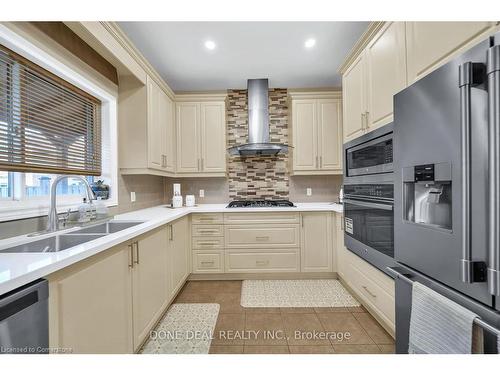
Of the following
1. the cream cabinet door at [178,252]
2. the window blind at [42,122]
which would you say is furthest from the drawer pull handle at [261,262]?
the window blind at [42,122]

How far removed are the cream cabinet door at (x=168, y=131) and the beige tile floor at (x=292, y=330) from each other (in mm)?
1578

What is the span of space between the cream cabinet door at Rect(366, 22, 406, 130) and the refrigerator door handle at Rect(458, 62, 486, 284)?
68cm

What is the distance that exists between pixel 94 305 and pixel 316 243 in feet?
7.34

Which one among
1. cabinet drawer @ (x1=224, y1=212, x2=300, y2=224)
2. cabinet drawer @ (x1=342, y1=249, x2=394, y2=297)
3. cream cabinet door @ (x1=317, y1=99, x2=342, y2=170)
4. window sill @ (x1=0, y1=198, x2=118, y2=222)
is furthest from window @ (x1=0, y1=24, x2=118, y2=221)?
cream cabinet door @ (x1=317, y1=99, x2=342, y2=170)

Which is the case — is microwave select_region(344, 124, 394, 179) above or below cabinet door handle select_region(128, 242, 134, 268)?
above

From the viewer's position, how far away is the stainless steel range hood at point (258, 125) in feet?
9.82

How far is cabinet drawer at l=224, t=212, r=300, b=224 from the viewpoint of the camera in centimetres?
273

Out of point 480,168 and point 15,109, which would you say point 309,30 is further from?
point 15,109

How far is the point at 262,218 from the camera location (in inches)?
108

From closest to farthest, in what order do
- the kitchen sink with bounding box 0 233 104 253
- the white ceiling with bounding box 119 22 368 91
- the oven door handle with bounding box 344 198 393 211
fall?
the kitchen sink with bounding box 0 233 104 253 → the oven door handle with bounding box 344 198 393 211 → the white ceiling with bounding box 119 22 368 91

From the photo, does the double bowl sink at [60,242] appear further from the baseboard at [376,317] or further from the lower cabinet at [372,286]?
the baseboard at [376,317]

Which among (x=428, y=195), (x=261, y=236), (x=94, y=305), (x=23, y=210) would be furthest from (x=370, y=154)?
(x=23, y=210)

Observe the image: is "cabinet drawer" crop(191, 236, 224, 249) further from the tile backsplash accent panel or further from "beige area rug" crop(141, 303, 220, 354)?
the tile backsplash accent panel
